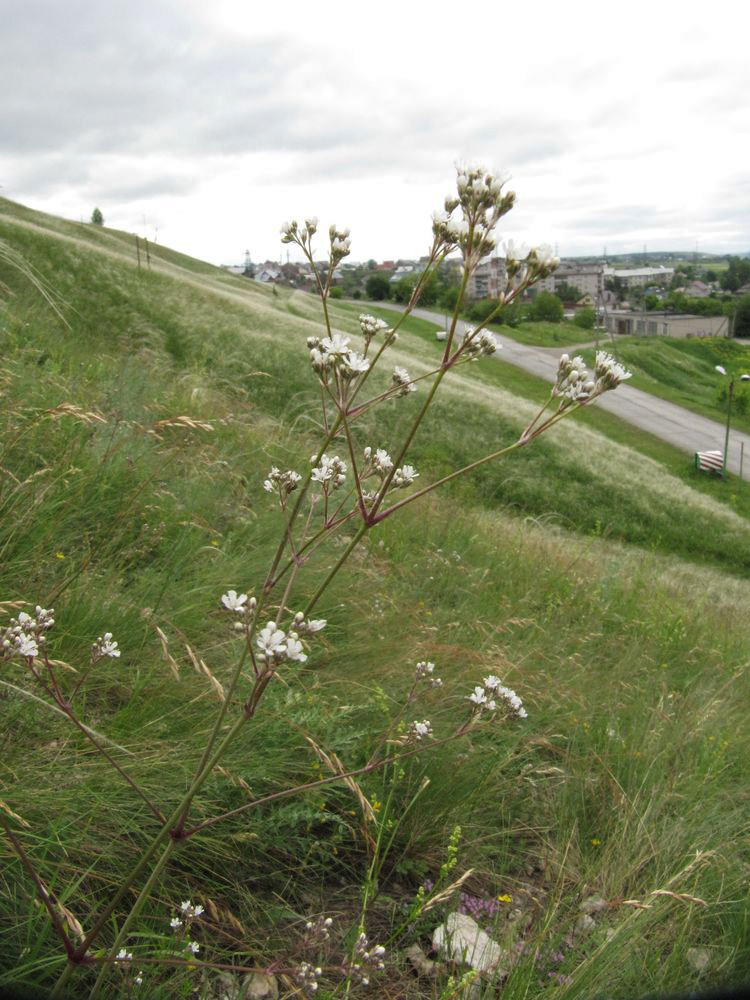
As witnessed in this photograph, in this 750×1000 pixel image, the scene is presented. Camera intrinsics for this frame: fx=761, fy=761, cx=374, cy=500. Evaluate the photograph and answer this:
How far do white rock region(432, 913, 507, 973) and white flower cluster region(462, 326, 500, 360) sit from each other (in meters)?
1.76

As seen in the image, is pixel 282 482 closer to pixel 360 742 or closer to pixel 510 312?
pixel 360 742

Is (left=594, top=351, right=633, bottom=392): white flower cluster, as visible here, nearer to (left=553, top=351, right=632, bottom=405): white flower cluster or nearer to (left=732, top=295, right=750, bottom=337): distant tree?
(left=553, top=351, right=632, bottom=405): white flower cluster

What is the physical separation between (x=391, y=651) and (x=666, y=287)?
702 feet

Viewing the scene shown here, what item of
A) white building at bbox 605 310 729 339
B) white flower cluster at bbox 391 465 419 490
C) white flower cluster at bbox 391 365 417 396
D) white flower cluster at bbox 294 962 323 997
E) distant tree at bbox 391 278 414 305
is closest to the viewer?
white flower cluster at bbox 294 962 323 997

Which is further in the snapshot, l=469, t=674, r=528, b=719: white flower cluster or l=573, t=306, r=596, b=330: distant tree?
l=573, t=306, r=596, b=330: distant tree

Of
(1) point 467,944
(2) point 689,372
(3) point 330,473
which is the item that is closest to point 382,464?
(3) point 330,473

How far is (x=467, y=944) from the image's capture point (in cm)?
245

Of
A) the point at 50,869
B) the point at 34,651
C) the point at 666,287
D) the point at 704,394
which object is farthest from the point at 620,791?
the point at 666,287

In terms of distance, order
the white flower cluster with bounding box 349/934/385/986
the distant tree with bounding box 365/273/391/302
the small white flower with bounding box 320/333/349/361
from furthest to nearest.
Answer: the distant tree with bounding box 365/273/391/302
the small white flower with bounding box 320/333/349/361
the white flower cluster with bounding box 349/934/385/986

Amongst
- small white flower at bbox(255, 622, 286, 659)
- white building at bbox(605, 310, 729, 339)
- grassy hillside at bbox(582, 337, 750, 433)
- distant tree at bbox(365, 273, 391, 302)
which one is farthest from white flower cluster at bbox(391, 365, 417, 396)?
white building at bbox(605, 310, 729, 339)

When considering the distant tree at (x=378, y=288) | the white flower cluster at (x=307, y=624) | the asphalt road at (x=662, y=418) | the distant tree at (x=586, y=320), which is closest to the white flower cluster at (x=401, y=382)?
the white flower cluster at (x=307, y=624)

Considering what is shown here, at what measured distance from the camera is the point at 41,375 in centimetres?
629

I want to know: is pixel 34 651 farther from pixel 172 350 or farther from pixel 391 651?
pixel 172 350

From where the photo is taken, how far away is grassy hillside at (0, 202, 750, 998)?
7.54 ft
